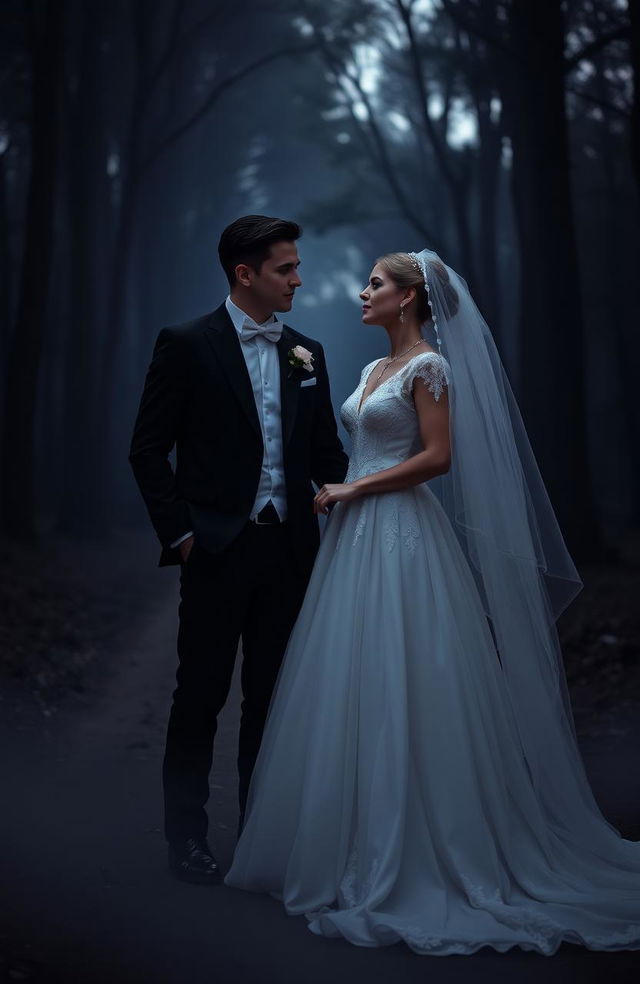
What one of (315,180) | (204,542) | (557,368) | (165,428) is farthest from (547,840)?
(315,180)

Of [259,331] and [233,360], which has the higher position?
[259,331]

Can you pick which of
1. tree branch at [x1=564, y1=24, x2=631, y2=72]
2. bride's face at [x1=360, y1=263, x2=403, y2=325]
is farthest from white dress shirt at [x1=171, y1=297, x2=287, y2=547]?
tree branch at [x1=564, y1=24, x2=631, y2=72]

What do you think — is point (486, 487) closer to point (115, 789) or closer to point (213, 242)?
point (115, 789)

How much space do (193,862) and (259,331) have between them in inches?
88.0

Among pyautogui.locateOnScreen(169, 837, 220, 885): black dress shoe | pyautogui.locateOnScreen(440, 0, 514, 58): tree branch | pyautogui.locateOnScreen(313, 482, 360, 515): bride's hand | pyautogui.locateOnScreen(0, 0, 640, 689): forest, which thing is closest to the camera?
pyautogui.locateOnScreen(169, 837, 220, 885): black dress shoe

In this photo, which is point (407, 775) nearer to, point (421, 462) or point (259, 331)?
point (421, 462)

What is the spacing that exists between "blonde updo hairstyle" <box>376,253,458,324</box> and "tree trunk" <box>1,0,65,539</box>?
1089cm

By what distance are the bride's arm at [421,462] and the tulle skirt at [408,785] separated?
0.31 feet

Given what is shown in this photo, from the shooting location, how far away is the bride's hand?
4789 mm

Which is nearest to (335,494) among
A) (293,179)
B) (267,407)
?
(267,407)

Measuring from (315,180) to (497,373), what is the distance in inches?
1417

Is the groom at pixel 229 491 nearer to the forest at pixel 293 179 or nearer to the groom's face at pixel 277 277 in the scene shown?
the groom's face at pixel 277 277

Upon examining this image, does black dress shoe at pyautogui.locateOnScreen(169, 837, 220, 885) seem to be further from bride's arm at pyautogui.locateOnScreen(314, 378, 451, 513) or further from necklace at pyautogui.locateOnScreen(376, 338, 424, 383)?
necklace at pyautogui.locateOnScreen(376, 338, 424, 383)

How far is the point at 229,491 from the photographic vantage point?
4.85m
